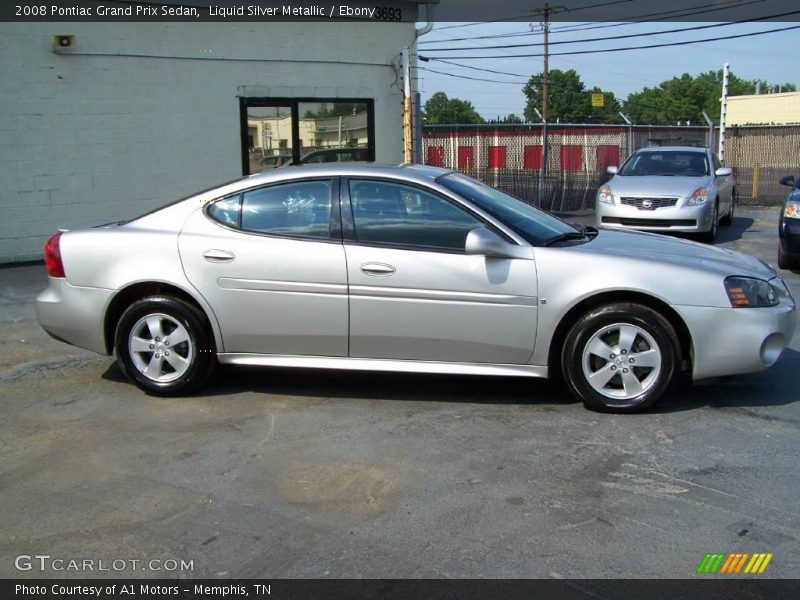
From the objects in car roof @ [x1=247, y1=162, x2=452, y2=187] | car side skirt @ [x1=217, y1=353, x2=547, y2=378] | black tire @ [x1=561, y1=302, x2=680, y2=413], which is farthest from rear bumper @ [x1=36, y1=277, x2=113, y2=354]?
black tire @ [x1=561, y1=302, x2=680, y2=413]

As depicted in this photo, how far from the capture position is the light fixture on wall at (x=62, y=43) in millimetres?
11062

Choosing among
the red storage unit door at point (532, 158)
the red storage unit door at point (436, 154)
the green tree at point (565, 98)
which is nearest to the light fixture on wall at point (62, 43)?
the red storage unit door at point (532, 158)

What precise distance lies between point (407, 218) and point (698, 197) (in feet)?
27.5

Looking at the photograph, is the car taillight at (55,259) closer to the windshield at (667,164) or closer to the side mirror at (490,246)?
the side mirror at (490,246)

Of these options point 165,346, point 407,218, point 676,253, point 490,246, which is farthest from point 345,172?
point 676,253

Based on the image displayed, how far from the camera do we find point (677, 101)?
95688 mm

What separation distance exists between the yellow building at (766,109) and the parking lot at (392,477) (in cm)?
6816

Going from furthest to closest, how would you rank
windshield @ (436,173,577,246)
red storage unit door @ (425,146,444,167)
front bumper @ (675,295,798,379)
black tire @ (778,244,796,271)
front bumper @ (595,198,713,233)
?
red storage unit door @ (425,146,444,167), front bumper @ (595,198,713,233), black tire @ (778,244,796,271), windshield @ (436,173,577,246), front bumper @ (675,295,798,379)

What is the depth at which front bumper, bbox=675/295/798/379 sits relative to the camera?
4949 mm

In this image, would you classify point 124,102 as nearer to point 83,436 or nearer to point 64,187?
point 64,187

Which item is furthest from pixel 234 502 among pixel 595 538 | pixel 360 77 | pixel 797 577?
pixel 360 77

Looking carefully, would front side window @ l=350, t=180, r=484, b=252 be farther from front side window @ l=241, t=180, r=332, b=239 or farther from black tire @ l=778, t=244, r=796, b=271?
black tire @ l=778, t=244, r=796, b=271

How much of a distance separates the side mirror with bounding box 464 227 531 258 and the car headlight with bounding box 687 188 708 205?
8074 mm
